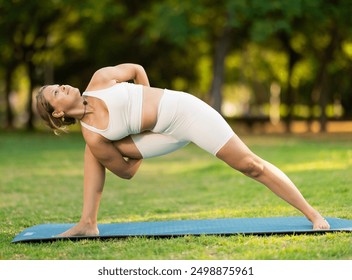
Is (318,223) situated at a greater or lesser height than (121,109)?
lesser

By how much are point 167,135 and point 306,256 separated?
1.78 metres

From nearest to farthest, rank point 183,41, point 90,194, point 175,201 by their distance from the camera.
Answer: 1. point 90,194
2. point 175,201
3. point 183,41

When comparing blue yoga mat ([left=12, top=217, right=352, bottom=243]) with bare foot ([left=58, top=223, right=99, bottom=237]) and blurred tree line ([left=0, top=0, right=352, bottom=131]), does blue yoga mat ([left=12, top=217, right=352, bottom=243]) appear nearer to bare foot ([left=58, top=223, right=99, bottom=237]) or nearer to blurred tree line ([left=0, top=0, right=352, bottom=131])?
bare foot ([left=58, top=223, right=99, bottom=237])

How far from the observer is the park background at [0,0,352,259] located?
5.75m

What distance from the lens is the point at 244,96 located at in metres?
51.1

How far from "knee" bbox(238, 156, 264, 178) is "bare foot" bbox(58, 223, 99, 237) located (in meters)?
1.46

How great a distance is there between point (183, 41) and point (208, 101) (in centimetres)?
601

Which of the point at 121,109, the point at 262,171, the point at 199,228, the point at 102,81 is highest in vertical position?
the point at 102,81

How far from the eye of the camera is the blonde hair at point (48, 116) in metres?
5.94

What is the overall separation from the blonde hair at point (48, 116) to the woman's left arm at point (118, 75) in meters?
0.39

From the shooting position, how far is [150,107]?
5.84 m

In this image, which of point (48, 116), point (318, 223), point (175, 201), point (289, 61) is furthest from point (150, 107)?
point (289, 61)

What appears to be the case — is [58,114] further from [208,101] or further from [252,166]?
[208,101]

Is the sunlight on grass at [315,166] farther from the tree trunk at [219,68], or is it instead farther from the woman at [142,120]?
the tree trunk at [219,68]
